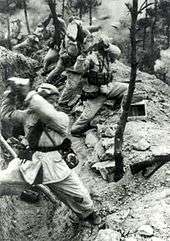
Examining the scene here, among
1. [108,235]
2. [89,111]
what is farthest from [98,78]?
[108,235]

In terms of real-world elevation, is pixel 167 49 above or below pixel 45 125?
below

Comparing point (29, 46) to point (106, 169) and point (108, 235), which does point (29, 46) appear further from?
point (108, 235)

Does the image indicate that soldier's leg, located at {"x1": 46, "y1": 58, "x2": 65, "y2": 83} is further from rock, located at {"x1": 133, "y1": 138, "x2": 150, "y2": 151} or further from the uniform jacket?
the uniform jacket

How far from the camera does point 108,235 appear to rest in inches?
181

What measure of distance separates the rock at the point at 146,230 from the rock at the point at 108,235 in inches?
9.1

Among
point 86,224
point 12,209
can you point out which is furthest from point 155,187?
point 12,209

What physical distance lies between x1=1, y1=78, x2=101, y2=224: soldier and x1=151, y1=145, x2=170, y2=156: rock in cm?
120

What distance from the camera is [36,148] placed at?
15.3 feet

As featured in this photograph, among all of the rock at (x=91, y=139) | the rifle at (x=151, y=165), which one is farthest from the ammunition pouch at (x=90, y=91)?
the rifle at (x=151, y=165)

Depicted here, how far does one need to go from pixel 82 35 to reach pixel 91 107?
6.21 feet

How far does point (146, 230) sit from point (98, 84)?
3.08m

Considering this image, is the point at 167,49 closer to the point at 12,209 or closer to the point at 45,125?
the point at 12,209

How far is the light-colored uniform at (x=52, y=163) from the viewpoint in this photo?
4492mm

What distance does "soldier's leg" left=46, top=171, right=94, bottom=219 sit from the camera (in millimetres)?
4742
